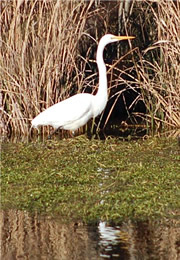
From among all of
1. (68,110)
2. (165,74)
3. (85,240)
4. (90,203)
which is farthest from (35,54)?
(85,240)

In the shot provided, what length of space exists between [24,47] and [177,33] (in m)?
Result: 2.06

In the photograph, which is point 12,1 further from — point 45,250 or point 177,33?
point 45,250

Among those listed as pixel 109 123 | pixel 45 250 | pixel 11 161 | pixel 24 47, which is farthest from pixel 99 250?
pixel 109 123

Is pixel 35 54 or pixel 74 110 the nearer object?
pixel 74 110

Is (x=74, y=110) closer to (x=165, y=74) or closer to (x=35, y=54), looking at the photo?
(x=35, y=54)

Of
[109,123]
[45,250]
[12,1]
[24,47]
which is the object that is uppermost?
[12,1]

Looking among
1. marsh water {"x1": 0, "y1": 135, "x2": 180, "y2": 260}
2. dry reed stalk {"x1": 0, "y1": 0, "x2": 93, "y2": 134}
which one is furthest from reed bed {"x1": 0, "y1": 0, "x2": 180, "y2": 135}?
marsh water {"x1": 0, "y1": 135, "x2": 180, "y2": 260}

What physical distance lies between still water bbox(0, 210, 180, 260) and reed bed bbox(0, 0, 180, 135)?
371cm

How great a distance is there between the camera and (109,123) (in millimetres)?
10242

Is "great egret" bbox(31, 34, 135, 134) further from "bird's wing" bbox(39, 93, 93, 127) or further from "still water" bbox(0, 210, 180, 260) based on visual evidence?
"still water" bbox(0, 210, 180, 260)

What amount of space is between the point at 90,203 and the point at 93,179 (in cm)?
73

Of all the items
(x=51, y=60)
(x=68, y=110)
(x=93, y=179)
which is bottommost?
(x=93, y=179)

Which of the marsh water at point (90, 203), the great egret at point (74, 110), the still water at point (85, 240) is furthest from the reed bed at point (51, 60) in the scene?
the still water at point (85, 240)

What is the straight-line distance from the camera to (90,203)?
5367 millimetres
